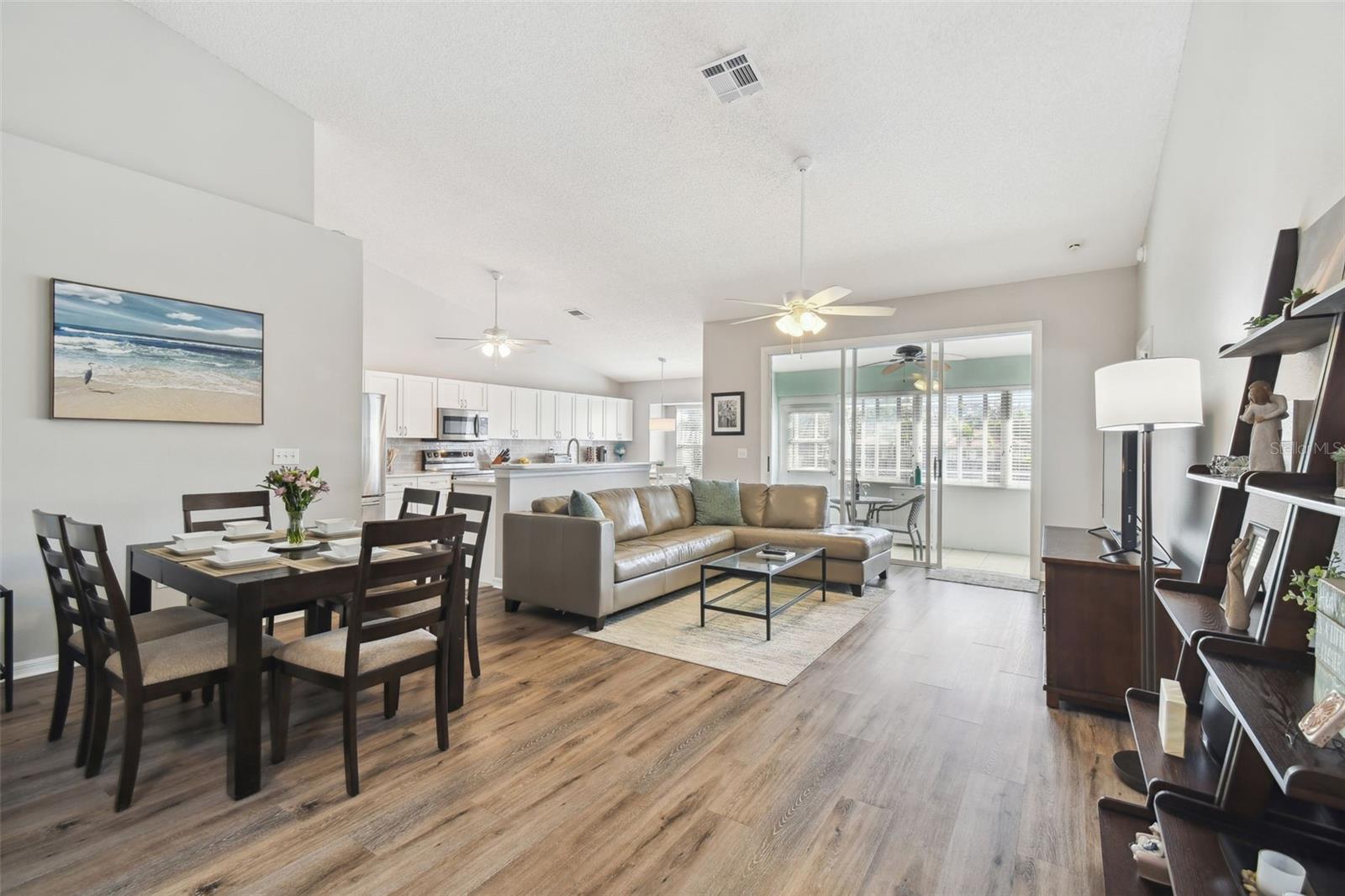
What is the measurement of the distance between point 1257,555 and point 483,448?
26.4ft

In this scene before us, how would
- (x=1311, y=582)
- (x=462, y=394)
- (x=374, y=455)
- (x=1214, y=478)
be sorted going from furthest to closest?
(x=462, y=394)
(x=374, y=455)
(x=1214, y=478)
(x=1311, y=582)

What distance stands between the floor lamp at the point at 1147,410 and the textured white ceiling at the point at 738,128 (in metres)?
1.73

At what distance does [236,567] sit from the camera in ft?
7.25

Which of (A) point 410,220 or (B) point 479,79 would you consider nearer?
(B) point 479,79

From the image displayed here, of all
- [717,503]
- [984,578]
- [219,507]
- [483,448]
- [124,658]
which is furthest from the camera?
[483,448]

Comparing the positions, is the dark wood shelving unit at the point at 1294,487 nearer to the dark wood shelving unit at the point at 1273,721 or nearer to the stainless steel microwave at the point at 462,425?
the dark wood shelving unit at the point at 1273,721

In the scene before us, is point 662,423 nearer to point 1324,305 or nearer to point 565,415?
point 565,415

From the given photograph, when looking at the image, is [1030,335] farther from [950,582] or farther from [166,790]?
[166,790]

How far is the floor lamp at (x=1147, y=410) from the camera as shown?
6.88 feet

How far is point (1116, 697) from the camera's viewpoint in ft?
8.79

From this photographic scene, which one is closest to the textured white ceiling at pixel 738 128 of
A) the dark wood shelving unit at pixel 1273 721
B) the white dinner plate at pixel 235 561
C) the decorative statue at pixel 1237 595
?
the dark wood shelving unit at pixel 1273 721

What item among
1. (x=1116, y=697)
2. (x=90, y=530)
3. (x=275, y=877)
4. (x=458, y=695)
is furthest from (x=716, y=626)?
(x=90, y=530)

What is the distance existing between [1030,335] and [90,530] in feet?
21.0

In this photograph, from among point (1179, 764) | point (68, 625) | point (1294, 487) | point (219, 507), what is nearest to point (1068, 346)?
point (1179, 764)
